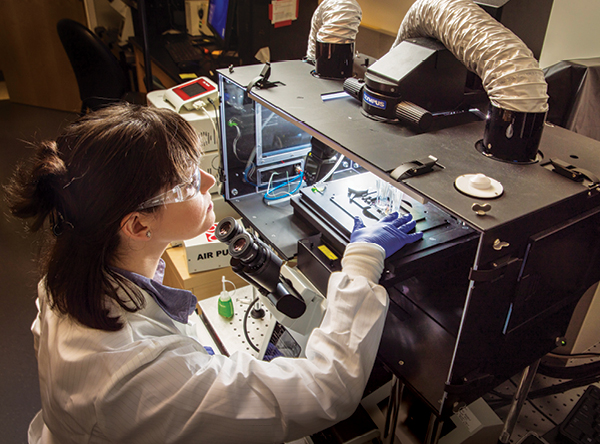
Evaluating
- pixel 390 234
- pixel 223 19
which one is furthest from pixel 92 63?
pixel 390 234

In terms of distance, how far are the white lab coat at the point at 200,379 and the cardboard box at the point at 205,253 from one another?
2.77 feet

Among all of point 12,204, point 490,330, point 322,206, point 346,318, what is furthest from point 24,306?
point 490,330

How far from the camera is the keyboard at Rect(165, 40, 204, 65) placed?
2863 millimetres

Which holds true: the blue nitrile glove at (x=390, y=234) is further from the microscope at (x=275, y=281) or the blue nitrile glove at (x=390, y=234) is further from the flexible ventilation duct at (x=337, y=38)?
the flexible ventilation duct at (x=337, y=38)

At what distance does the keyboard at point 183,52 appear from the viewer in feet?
9.39

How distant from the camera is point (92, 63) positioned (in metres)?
2.78

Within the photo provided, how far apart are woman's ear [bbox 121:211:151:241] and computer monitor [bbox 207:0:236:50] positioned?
1984mm

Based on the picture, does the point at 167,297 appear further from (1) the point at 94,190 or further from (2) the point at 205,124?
(2) the point at 205,124

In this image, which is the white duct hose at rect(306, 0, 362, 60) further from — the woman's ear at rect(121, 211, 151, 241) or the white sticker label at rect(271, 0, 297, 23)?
the white sticker label at rect(271, 0, 297, 23)

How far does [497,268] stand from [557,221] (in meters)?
0.17

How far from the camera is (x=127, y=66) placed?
3826 millimetres

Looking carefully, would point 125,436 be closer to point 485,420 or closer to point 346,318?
point 346,318

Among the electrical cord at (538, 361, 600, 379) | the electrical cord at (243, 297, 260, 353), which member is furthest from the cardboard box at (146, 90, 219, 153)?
the electrical cord at (538, 361, 600, 379)

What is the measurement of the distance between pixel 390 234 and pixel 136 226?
0.50 m
